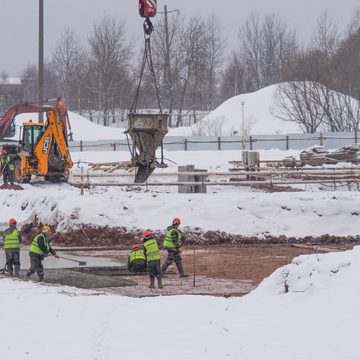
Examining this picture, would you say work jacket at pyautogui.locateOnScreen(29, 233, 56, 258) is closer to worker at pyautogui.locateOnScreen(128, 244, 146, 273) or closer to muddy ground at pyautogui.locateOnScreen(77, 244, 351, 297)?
muddy ground at pyautogui.locateOnScreen(77, 244, 351, 297)

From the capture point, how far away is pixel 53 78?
115 metres

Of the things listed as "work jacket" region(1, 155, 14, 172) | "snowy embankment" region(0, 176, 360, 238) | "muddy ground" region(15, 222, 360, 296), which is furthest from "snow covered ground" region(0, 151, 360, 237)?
"work jacket" region(1, 155, 14, 172)

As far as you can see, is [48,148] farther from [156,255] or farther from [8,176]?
[156,255]

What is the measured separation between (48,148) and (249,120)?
3799 centimetres

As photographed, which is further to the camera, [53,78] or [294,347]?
[53,78]

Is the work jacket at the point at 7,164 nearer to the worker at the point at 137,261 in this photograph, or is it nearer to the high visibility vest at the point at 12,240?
the high visibility vest at the point at 12,240

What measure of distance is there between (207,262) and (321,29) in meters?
53.0

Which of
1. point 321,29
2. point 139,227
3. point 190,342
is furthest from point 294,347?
point 321,29

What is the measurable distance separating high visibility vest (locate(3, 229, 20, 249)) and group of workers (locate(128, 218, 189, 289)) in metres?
2.51

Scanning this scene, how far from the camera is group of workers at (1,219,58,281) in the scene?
1812 centimetres

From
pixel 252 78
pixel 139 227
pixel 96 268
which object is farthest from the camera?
pixel 252 78

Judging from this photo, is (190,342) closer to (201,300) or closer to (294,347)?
(294,347)

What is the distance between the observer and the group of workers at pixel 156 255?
57.7 feet

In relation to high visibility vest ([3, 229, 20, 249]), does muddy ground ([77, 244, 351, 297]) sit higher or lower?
lower
